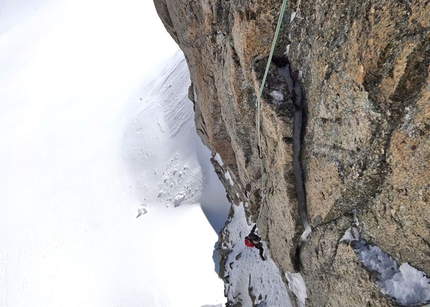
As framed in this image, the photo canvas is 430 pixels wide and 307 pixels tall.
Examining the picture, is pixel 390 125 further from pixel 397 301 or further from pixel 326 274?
pixel 326 274

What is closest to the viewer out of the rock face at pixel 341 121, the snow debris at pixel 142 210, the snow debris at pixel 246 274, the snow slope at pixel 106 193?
the rock face at pixel 341 121

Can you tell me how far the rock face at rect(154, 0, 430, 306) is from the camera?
3.58 metres

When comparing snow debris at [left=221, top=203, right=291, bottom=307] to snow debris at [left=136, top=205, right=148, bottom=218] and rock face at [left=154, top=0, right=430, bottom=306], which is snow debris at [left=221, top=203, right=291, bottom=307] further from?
snow debris at [left=136, top=205, right=148, bottom=218]

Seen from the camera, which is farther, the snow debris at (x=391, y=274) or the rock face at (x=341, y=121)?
the snow debris at (x=391, y=274)

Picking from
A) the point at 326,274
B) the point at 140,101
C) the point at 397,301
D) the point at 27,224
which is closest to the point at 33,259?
the point at 27,224

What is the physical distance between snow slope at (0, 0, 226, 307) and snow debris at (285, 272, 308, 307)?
8999 mm

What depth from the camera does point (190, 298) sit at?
16.1 meters

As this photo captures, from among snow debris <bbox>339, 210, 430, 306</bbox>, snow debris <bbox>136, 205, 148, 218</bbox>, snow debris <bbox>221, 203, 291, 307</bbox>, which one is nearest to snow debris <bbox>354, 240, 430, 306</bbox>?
snow debris <bbox>339, 210, 430, 306</bbox>

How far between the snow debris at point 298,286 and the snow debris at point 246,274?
6.46 ft

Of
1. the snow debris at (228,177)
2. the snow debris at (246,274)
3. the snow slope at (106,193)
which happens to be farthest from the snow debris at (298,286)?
the snow slope at (106,193)

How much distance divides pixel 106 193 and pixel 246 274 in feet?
45.4

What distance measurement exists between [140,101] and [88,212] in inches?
405

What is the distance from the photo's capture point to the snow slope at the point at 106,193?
17.9m

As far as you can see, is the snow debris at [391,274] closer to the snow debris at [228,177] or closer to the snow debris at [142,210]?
the snow debris at [228,177]
